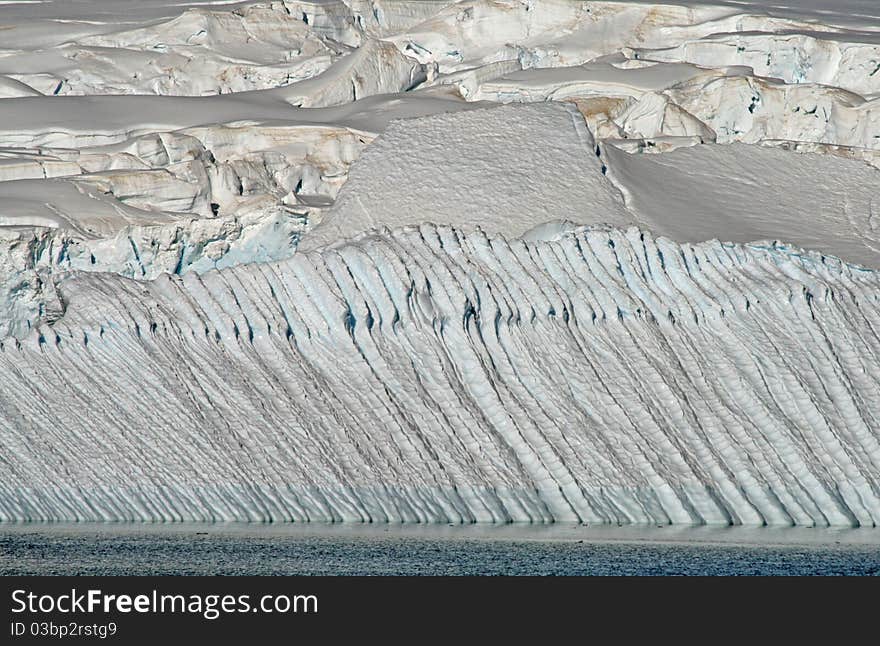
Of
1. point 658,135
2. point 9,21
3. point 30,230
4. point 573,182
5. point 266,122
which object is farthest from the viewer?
point 9,21

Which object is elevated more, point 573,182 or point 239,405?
point 573,182

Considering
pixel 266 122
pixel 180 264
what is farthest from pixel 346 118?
pixel 180 264

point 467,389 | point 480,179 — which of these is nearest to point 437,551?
point 467,389

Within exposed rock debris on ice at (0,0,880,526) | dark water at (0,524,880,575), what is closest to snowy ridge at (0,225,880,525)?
exposed rock debris on ice at (0,0,880,526)

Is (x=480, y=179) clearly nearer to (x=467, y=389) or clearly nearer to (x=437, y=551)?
(x=467, y=389)

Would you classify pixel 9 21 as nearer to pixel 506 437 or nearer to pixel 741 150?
pixel 741 150

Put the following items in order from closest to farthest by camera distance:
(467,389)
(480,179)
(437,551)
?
1. (437,551)
2. (467,389)
3. (480,179)

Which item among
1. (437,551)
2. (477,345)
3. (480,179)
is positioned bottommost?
(437,551)
